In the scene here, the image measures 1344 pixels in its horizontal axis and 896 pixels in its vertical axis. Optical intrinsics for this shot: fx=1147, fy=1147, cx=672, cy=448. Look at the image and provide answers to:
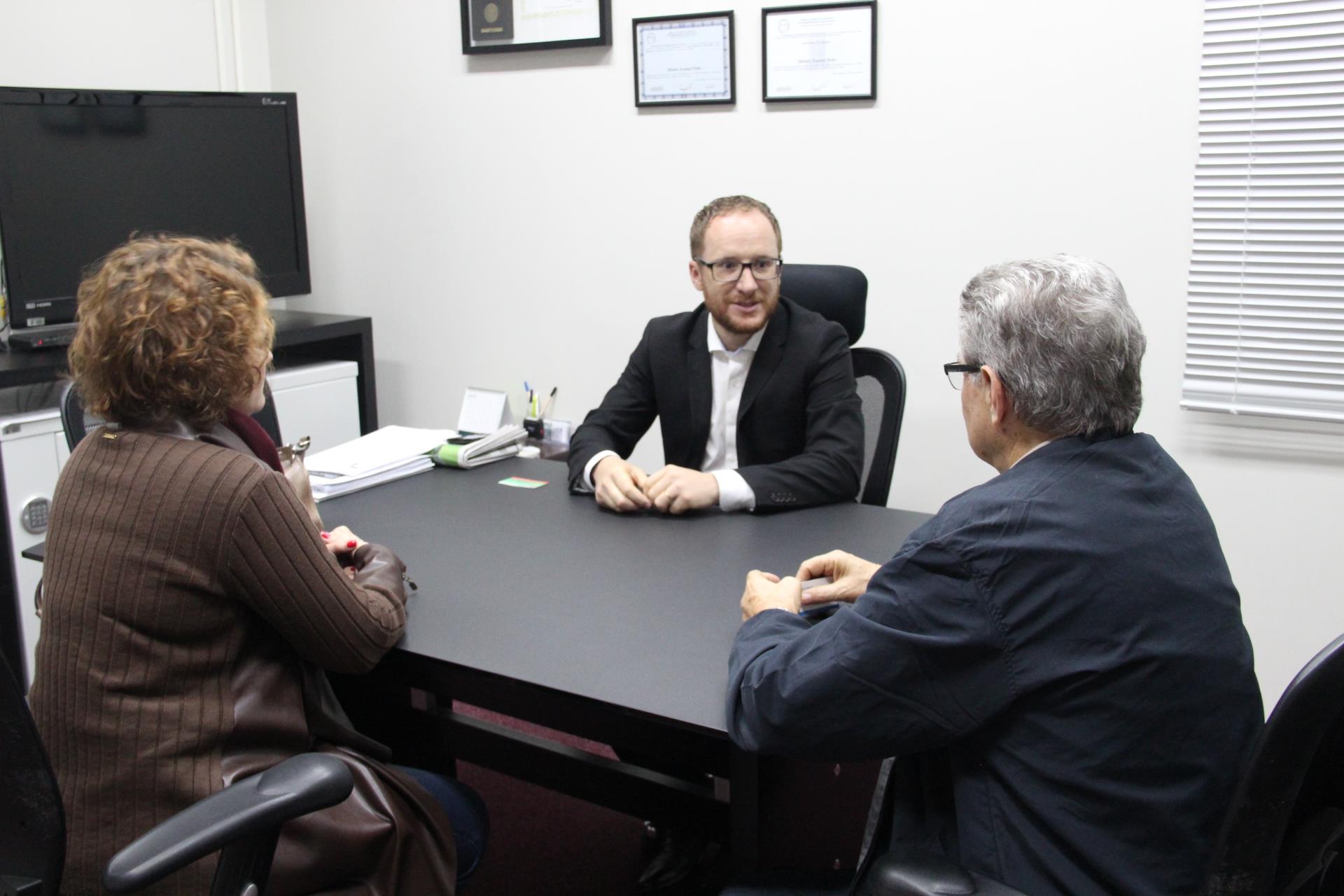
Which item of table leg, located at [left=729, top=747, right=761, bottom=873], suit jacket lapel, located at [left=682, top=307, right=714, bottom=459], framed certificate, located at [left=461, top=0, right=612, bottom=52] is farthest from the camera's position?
framed certificate, located at [left=461, top=0, right=612, bottom=52]

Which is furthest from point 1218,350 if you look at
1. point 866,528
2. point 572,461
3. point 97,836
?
point 97,836

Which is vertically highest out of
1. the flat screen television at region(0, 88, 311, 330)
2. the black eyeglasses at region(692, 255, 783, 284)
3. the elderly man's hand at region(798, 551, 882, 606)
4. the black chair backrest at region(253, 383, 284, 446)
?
the flat screen television at region(0, 88, 311, 330)

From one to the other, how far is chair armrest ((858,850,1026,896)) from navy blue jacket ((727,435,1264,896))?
7 cm

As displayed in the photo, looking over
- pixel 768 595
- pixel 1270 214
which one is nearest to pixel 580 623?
pixel 768 595

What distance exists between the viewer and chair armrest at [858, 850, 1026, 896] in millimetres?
1048

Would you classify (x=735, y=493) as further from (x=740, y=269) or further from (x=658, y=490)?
(x=740, y=269)

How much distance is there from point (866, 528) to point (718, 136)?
1.62 meters

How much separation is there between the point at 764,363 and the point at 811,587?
2.71ft

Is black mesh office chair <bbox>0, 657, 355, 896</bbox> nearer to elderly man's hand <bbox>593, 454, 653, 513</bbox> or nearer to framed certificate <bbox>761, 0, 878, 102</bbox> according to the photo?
elderly man's hand <bbox>593, 454, 653, 513</bbox>

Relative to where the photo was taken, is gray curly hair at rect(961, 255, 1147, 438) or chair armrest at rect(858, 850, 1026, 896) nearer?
chair armrest at rect(858, 850, 1026, 896)

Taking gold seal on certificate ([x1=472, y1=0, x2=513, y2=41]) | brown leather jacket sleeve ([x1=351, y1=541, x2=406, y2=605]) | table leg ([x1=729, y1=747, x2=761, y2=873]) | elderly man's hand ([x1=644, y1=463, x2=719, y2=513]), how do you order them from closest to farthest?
table leg ([x1=729, y1=747, x2=761, y2=873])
brown leather jacket sleeve ([x1=351, y1=541, x2=406, y2=605])
elderly man's hand ([x1=644, y1=463, x2=719, y2=513])
gold seal on certificate ([x1=472, y1=0, x2=513, y2=41])

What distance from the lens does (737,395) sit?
2.43m

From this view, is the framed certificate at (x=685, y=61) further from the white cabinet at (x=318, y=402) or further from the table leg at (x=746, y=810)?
the table leg at (x=746, y=810)

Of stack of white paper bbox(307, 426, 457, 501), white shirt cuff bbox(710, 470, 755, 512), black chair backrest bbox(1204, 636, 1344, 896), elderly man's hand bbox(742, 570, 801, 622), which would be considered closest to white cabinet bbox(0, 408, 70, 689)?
stack of white paper bbox(307, 426, 457, 501)
